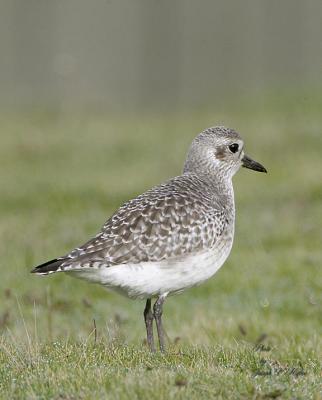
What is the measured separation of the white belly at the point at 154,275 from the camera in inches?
303

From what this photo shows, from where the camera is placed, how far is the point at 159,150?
2350 centimetres

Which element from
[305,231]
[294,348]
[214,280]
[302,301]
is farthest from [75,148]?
[294,348]

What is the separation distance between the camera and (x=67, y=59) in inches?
1342

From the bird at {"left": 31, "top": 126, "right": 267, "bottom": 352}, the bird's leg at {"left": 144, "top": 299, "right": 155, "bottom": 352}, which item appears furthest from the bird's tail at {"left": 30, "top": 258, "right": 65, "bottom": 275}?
the bird's leg at {"left": 144, "top": 299, "right": 155, "bottom": 352}

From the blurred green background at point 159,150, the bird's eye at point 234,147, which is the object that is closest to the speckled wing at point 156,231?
the blurred green background at point 159,150

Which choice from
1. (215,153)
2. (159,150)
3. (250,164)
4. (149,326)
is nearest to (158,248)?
(149,326)

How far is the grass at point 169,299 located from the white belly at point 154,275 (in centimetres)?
49

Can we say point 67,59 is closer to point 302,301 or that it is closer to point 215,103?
point 215,103

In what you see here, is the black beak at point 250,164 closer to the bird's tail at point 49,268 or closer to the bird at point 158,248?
the bird at point 158,248

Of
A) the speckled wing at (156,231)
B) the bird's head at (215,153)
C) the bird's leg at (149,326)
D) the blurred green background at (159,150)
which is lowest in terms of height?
the blurred green background at (159,150)

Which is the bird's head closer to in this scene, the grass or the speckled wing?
the speckled wing

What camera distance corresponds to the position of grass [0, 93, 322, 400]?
632cm

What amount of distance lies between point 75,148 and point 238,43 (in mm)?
31280

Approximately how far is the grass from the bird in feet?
1.58
